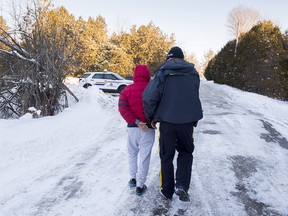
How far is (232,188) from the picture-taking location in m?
3.72

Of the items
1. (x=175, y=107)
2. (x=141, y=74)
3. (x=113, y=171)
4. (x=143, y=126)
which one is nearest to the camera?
(x=175, y=107)

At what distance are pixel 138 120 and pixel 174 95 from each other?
62 centimetres

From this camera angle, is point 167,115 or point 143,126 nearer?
point 167,115

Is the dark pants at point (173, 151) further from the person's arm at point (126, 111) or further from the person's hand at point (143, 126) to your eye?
the person's arm at point (126, 111)

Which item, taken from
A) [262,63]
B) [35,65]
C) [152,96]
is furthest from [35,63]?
[262,63]

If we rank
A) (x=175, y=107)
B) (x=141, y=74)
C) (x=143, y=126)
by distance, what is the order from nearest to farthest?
(x=175, y=107)
(x=143, y=126)
(x=141, y=74)

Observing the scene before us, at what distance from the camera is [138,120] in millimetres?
3410

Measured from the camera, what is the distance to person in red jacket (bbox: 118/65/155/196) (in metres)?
3.40

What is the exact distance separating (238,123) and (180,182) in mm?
5174

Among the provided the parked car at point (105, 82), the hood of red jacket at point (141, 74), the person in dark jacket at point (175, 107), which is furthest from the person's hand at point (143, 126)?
the parked car at point (105, 82)

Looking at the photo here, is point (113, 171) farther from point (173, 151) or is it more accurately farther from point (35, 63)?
point (35, 63)

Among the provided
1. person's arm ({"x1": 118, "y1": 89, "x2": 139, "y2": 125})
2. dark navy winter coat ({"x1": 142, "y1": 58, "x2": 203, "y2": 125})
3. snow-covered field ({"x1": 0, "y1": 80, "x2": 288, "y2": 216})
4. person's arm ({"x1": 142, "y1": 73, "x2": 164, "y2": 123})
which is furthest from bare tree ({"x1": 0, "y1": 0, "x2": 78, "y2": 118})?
dark navy winter coat ({"x1": 142, "y1": 58, "x2": 203, "y2": 125})

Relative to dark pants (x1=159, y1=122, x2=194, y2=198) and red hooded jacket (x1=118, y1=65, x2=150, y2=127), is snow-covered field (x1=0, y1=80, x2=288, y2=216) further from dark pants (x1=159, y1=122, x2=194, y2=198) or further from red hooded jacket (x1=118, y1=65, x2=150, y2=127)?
red hooded jacket (x1=118, y1=65, x2=150, y2=127)

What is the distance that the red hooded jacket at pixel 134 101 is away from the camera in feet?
11.2
